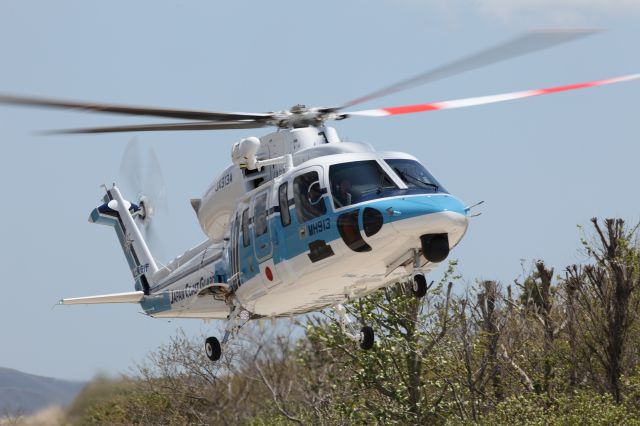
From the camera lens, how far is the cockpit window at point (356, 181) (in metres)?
17.6

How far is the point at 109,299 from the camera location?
2370cm

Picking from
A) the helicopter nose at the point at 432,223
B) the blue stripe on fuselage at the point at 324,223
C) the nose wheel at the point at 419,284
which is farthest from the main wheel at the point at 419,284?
the blue stripe on fuselage at the point at 324,223

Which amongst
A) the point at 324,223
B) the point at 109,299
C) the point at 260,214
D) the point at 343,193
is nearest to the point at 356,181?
the point at 343,193

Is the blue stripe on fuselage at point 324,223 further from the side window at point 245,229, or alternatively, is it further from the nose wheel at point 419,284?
the nose wheel at point 419,284

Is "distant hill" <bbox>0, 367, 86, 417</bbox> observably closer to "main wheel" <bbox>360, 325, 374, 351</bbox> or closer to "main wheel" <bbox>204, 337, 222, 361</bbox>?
"main wheel" <bbox>204, 337, 222, 361</bbox>

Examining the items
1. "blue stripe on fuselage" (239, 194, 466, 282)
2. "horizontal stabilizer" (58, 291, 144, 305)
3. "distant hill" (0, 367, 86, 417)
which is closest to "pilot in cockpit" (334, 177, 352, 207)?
"blue stripe on fuselage" (239, 194, 466, 282)

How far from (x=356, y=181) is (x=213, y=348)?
510 cm

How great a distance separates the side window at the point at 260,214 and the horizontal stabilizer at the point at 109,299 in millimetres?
5453

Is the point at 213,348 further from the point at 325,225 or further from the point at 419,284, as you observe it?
the point at 419,284

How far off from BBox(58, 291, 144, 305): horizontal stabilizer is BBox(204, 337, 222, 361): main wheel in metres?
3.13

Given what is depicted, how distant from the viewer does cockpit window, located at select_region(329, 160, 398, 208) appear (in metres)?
17.6

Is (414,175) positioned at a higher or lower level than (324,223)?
higher

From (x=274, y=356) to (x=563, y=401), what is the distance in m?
11.7

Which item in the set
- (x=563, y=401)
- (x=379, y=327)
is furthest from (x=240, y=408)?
(x=563, y=401)
